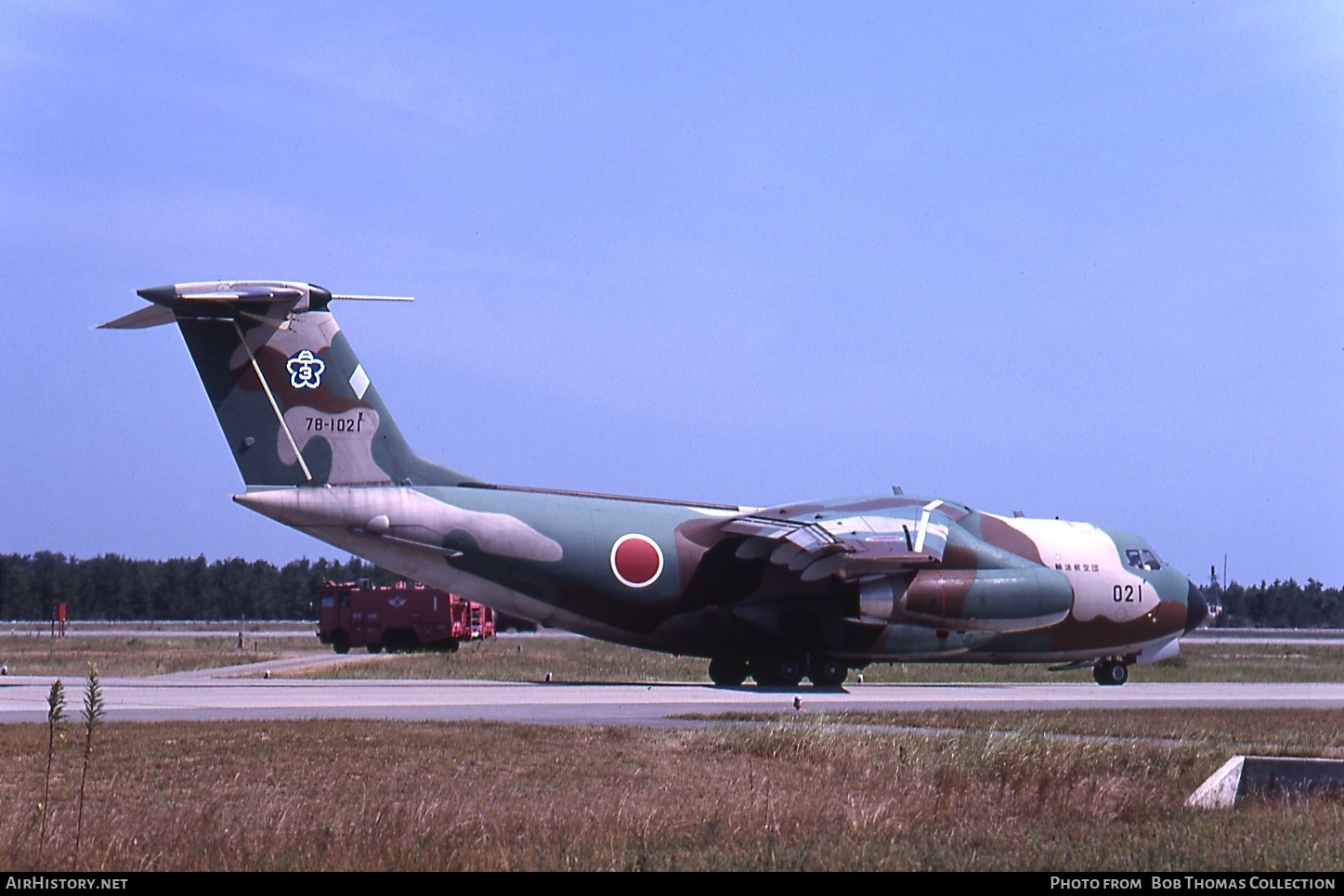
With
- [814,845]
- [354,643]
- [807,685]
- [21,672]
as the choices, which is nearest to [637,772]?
[814,845]

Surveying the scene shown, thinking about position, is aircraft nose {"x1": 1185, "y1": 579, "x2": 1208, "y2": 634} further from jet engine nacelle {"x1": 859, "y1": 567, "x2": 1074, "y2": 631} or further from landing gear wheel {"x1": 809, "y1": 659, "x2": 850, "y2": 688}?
landing gear wheel {"x1": 809, "y1": 659, "x2": 850, "y2": 688}

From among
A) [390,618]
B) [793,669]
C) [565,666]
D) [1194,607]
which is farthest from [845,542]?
[390,618]

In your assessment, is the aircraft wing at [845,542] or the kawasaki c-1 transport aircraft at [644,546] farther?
the aircraft wing at [845,542]

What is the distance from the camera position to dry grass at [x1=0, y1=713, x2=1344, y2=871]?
33.5ft

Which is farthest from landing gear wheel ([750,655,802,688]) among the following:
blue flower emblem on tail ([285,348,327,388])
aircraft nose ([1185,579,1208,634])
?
blue flower emblem on tail ([285,348,327,388])

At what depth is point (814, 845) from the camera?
10.6 meters

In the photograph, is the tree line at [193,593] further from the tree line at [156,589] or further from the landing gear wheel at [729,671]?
the landing gear wheel at [729,671]

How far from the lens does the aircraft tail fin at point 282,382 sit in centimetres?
2681

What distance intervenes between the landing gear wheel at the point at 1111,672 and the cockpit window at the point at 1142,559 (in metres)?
2.50

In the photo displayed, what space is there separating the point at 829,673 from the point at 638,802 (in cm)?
1769

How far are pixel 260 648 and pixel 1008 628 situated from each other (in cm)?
3589

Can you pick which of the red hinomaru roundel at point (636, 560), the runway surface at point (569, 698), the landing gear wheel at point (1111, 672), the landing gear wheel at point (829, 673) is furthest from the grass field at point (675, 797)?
the landing gear wheel at point (1111, 672)

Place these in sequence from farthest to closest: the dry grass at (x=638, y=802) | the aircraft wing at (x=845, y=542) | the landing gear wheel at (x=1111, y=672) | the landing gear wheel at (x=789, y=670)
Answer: the landing gear wheel at (x=1111, y=672) → the landing gear wheel at (x=789, y=670) → the aircraft wing at (x=845, y=542) → the dry grass at (x=638, y=802)
